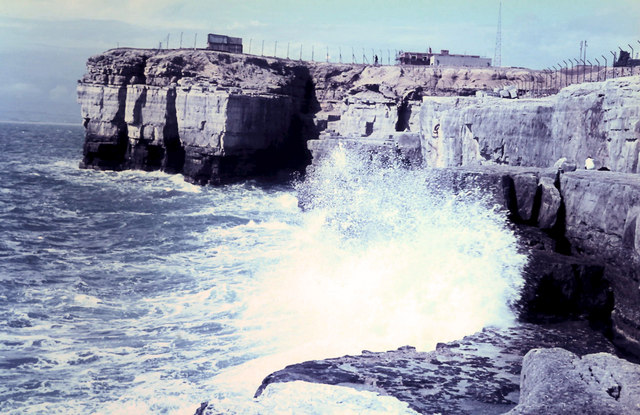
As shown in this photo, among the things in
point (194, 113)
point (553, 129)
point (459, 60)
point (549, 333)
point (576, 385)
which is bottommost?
point (549, 333)

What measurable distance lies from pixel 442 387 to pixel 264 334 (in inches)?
179

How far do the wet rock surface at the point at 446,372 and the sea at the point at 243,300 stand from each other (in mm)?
340

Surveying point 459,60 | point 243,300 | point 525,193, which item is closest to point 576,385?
point 525,193

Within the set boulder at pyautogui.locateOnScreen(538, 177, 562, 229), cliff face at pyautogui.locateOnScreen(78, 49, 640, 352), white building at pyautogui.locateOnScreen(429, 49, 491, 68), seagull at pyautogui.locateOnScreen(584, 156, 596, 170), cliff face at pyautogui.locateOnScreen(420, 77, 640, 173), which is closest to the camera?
cliff face at pyautogui.locateOnScreen(78, 49, 640, 352)

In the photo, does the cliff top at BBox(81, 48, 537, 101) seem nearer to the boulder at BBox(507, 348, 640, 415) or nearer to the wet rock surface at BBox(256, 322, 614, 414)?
the wet rock surface at BBox(256, 322, 614, 414)

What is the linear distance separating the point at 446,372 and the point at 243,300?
6312 millimetres

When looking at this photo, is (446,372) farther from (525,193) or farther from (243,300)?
(243,300)

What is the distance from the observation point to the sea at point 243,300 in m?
8.35

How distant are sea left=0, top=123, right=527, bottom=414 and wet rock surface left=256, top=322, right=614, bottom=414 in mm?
340

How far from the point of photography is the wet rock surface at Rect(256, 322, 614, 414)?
19.6 ft

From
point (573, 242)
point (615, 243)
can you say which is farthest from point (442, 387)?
point (573, 242)

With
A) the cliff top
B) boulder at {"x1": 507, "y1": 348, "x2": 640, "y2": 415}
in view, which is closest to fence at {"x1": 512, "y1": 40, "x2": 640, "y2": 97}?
Result: the cliff top

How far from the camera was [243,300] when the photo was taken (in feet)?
40.6

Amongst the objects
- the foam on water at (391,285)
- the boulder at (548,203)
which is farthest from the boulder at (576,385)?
the boulder at (548,203)
